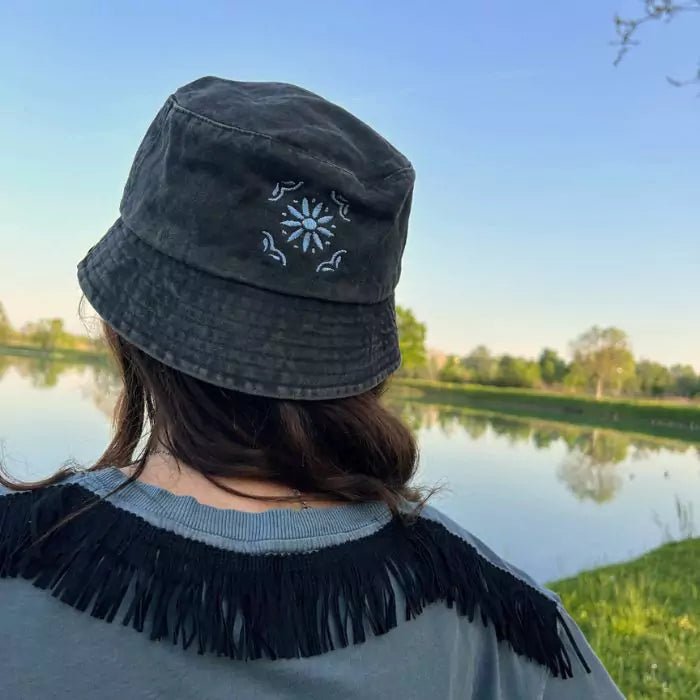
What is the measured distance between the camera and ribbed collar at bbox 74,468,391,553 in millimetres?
583

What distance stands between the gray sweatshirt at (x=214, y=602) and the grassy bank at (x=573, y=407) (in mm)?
15399

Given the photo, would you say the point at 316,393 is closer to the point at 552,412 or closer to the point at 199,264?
the point at 199,264

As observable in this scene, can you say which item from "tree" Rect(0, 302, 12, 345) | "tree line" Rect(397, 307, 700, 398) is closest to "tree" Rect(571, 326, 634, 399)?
"tree line" Rect(397, 307, 700, 398)

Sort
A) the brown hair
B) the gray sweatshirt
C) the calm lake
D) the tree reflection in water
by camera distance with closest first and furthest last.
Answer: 1. the gray sweatshirt
2. the brown hair
3. the calm lake
4. the tree reflection in water

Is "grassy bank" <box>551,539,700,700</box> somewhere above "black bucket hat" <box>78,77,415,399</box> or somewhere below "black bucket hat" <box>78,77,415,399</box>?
Answer: below

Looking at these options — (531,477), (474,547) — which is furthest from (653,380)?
(474,547)

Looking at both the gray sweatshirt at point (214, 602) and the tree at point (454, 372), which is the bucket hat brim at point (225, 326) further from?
the tree at point (454, 372)

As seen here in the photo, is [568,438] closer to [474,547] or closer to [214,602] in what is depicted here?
[474,547]

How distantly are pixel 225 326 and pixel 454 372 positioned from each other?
3069 cm

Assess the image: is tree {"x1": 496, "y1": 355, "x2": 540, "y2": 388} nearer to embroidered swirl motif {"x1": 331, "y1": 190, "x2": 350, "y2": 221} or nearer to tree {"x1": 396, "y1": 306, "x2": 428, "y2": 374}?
tree {"x1": 396, "y1": 306, "x2": 428, "y2": 374}

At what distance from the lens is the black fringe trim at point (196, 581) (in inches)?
21.6

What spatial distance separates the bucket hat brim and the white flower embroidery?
0.17 feet

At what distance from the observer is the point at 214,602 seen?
56cm

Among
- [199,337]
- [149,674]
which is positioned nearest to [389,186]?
[199,337]
